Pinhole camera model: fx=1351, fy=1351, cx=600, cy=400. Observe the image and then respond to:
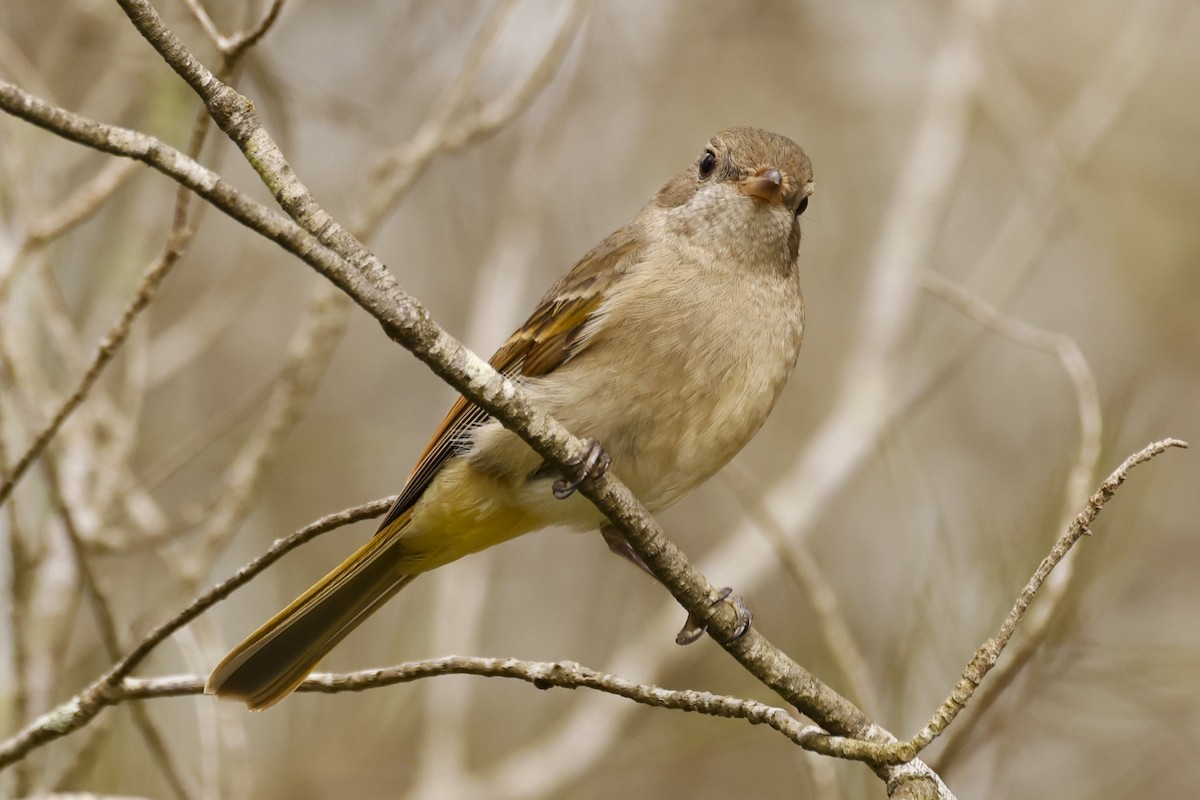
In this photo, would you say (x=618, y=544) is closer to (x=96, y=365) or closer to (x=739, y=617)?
(x=739, y=617)

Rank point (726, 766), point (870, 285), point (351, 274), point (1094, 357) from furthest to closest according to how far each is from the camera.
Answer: point (1094, 357) < point (726, 766) < point (870, 285) < point (351, 274)

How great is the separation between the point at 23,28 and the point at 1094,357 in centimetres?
638

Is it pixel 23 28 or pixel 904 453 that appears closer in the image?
pixel 904 453

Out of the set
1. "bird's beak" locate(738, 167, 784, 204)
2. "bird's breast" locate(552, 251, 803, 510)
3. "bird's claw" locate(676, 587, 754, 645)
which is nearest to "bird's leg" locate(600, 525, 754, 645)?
"bird's claw" locate(676, 587, 754, 645)

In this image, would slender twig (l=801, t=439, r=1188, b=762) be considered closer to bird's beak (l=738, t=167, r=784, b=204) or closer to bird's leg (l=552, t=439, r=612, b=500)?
bird's leg (l=552, t=439, r=612, b=500)

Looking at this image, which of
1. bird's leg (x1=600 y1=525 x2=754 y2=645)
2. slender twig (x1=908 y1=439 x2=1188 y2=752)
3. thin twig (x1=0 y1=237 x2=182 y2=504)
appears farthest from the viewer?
bird's leg (x1=600 y1=525 x2=754 y2=645)

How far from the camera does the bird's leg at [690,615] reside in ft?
10.9

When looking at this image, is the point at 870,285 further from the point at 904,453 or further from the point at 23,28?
the point at 23,28

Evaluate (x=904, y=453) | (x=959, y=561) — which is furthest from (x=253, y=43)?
(x=904, y=453)

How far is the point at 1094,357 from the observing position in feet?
27.8

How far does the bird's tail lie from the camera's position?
3555 mm

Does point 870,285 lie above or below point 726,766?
above

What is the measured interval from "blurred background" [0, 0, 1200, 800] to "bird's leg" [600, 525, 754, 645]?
359 millimetres

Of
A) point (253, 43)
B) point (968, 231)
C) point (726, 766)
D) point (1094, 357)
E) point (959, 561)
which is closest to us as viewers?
point (253, 43)
